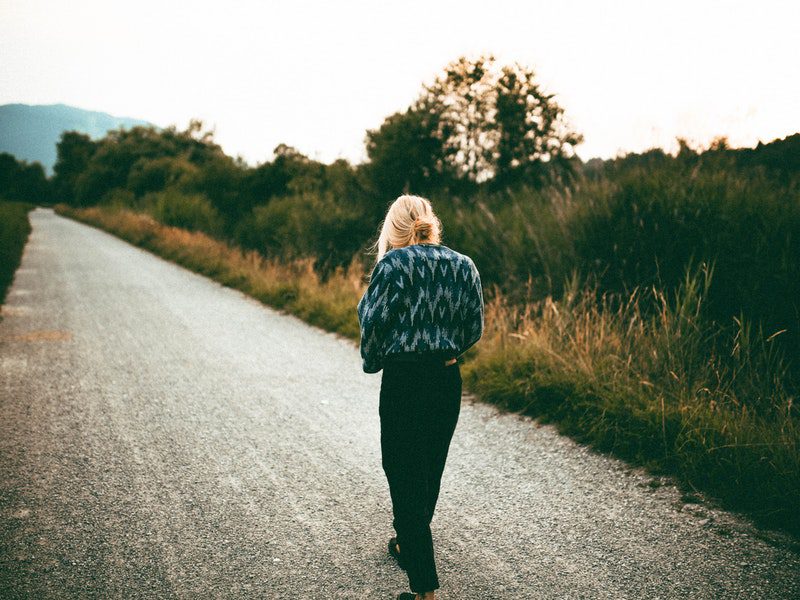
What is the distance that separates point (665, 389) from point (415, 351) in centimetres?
308

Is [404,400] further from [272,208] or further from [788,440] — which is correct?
[272,208]

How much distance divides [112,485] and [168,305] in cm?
710

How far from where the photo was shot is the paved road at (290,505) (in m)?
2.60

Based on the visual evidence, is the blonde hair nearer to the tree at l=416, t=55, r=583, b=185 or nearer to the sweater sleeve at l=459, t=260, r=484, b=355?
the sweater sleeve at l=459, t=260, r=484, b=355

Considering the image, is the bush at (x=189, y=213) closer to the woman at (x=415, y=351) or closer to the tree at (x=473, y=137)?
the tree at (x=473, y=137)

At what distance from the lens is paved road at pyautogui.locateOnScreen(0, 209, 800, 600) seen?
260 centimetres

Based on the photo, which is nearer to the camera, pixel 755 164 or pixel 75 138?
pixel 755 164

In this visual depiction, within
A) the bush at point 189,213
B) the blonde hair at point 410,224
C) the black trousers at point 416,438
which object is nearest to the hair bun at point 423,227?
the blonde hair at point 410,224

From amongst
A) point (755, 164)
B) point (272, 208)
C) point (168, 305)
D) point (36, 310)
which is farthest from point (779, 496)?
point (272, 208)

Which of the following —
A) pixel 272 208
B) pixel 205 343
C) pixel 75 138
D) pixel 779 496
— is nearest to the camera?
pixel 779 496

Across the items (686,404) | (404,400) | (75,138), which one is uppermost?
(75,138)

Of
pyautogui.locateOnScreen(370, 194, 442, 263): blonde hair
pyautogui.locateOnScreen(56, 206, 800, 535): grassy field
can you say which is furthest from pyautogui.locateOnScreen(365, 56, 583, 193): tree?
pyautogui.locateOnScreen(370, 194, 442, 263): blonde hair

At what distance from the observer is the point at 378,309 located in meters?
2.32

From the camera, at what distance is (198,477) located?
12.1 feet
